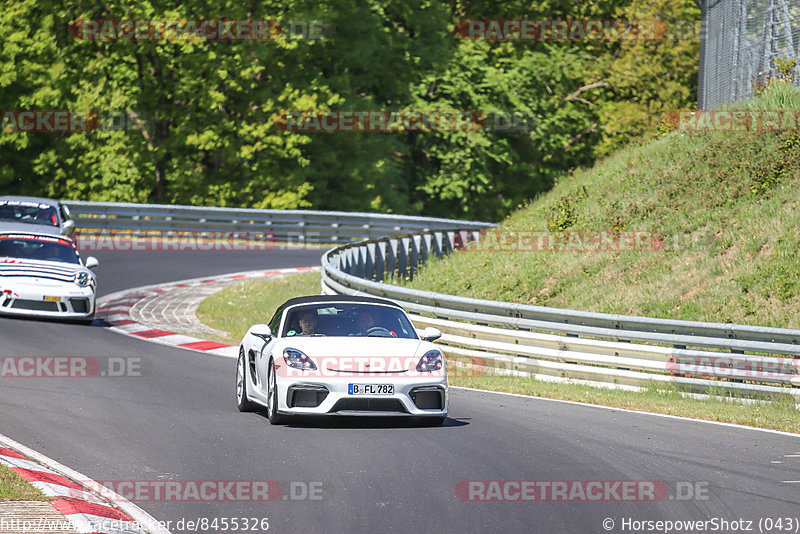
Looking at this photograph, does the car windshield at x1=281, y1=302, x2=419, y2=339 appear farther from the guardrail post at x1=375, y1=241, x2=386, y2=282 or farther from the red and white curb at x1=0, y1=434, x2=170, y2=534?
the guardrail post at x1=375, y1=241, x2=386, y2=282

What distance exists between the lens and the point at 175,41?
44969 millimetres

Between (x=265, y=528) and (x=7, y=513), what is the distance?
167 cm

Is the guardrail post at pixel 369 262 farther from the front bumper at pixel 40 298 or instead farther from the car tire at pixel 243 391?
the car tire at pixel 243 391

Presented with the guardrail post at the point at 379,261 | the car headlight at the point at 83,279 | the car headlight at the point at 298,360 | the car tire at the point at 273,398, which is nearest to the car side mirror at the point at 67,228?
the car headlight at the point at 83,279

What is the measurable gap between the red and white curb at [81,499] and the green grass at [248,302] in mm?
11153

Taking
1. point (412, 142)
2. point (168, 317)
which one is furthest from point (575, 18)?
point (168, 317)

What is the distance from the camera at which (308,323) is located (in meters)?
12.7

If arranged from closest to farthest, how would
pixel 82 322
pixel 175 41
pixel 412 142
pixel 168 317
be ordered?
pixel 82 322
pixel 168 317
pixel 175 41
pixel 412 142

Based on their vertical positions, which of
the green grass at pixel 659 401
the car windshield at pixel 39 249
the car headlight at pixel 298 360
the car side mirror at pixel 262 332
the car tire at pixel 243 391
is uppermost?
the car windshield at pixel 39 249

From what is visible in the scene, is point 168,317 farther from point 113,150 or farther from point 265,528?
point 113,150

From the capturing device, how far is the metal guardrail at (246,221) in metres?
35.8

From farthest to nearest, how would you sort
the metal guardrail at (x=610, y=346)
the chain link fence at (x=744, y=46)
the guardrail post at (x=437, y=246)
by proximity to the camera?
the guardrail post at (x=437, y=246), the chain link fence at (x=744, y=46), the metal guardrail at (x=610, y=346)

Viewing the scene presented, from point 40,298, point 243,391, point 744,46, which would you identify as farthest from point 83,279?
point 744,46

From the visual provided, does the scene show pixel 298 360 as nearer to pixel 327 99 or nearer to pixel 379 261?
pixel 379 261
